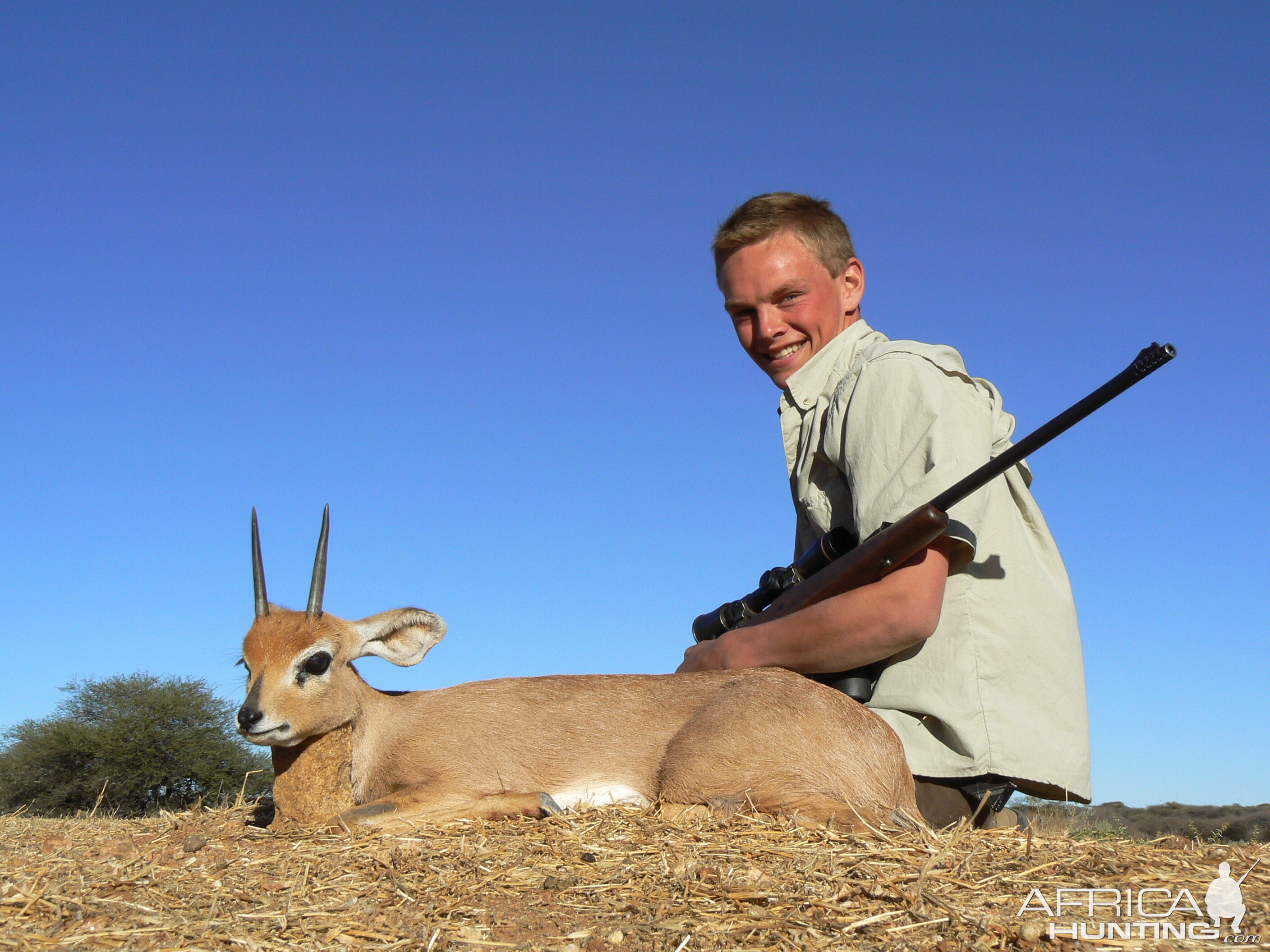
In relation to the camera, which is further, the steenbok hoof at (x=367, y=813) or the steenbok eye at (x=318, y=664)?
the steenbok eye at (x=318, y=664)

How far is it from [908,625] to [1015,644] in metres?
0.66

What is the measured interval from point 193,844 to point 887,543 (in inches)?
136

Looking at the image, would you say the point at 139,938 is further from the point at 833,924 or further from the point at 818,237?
the point at 818,237

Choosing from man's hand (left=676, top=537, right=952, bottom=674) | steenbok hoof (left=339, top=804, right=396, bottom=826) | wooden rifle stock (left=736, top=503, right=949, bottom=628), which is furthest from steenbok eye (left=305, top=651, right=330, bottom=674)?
wooden rifle stock (left=736, top=503, right=949, bottom=628)

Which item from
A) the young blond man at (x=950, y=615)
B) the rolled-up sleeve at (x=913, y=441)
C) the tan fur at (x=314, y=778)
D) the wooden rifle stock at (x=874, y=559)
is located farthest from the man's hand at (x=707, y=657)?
the tan fur at (x=314, y=778)

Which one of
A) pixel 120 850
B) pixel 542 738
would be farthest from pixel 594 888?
pixel 120 850

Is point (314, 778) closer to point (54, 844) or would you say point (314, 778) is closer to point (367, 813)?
point (367, 813)

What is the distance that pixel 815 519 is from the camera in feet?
18.7

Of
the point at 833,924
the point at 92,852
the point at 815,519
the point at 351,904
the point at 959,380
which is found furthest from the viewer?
the point at 815,519

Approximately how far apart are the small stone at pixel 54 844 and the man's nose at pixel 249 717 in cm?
97

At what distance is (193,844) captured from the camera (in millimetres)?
4359

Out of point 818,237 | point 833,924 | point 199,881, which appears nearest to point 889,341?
point 818,237

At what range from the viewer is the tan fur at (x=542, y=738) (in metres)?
4.64

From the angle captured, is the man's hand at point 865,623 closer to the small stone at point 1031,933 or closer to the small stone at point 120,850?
the small stone at point 1031,933
